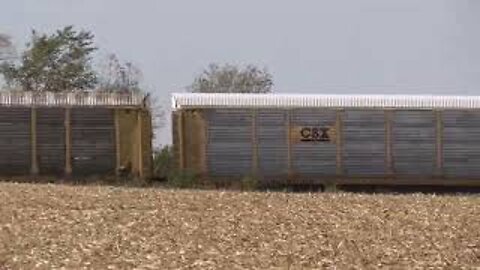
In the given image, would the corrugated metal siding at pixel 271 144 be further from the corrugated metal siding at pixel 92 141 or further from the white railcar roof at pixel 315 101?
the corrugated metal siding at pixel 92 141

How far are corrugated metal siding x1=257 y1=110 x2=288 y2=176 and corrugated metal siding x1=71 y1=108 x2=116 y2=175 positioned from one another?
3320mm

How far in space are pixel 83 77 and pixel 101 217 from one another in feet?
103

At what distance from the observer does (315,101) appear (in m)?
21.6

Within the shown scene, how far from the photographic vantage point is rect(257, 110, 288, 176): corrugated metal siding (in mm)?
21047

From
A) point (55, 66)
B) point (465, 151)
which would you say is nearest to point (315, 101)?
point (465, 151)

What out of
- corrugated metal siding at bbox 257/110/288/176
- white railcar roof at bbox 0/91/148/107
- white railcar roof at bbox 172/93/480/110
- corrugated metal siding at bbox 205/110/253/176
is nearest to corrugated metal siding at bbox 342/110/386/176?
white railcar roof at bbox 172/93/480/110

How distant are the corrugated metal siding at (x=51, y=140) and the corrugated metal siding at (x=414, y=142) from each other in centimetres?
749

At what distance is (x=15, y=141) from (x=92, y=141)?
1.69m

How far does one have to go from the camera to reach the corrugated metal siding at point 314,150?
69.1 ft

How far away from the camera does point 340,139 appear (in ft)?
69.4

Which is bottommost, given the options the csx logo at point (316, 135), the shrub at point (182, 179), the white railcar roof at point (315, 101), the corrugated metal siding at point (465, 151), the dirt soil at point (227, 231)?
the dirt soil at point (227, 231)

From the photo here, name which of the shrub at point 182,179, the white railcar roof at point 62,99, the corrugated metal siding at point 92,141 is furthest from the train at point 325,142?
the corrugated metal siding at point 92,141

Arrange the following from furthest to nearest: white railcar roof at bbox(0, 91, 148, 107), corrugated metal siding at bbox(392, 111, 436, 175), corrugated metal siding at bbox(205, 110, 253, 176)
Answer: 1. corrugated metal siding at bbox(392, 111, 436, 175)
2. corrugated metal siding at bbox(205, 110, 253, 176)
3. white railcar roof at bbox(0, 91, 148, 107)

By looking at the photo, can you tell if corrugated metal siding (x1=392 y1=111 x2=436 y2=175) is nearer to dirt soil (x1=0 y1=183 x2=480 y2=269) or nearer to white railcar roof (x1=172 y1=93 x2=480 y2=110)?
white railcar roof (x1=172 y1=93 x2=480 y2=110)
